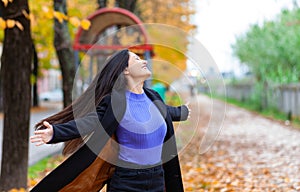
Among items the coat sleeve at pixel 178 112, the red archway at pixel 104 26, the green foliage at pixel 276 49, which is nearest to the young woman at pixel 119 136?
the coat sleeve at pixel 178 112

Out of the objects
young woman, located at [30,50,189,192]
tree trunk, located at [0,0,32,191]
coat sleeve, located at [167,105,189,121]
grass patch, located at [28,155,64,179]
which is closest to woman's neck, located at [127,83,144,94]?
young woman, located at [30,50,189,192]

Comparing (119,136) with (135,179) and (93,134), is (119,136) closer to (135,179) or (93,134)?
(93,134)

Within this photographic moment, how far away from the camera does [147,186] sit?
368 centimetres

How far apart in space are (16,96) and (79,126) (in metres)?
3.60

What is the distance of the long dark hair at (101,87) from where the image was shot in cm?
376

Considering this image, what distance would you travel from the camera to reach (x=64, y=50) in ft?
38.1

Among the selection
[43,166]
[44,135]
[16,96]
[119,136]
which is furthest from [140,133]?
[43,166]

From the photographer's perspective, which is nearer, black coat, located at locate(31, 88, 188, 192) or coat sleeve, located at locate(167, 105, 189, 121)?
black coat, located at locate(31, 88, 188, 192)

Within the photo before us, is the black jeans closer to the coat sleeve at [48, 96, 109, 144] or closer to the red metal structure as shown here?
the coat sleeve at [48, 96, 109, 144]

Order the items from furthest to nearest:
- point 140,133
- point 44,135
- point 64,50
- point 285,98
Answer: point 285,98 < point 64,50 < point 140,133 < point 44,135

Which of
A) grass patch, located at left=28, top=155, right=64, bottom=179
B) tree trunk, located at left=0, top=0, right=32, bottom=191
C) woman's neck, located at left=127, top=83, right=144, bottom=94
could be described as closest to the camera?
woman's neck, located at left=127, top=83, right=144, bottom=94

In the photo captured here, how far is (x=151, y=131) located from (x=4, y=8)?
154 inches

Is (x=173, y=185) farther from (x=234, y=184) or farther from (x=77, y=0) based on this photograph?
(x=77, y=0)

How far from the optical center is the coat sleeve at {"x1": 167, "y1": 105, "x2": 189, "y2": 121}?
402 cm
